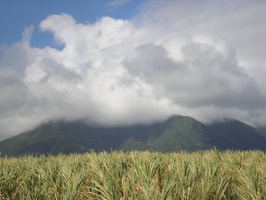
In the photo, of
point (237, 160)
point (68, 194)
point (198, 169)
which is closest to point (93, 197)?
point (68, 194)

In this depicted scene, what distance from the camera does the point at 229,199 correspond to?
6.89m

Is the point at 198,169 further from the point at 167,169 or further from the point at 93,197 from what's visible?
the point at 93,197

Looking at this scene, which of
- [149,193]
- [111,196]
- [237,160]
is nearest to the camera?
[149,193]

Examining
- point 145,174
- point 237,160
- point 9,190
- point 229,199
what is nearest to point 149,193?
point 145,174

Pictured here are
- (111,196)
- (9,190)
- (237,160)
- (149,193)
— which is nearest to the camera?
(149,193)

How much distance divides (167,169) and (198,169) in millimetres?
831

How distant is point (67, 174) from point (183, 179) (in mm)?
2948

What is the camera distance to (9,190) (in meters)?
7.42

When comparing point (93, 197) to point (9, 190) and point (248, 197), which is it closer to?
point (9, 190)

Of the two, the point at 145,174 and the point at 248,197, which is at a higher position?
the point at 145,174

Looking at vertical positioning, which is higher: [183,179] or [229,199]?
[183,179]

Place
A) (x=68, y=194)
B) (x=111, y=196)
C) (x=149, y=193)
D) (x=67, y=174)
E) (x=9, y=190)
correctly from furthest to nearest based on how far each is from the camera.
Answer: (x=67, y=174)
(x=9, y=190)
(x=68, y=194)
(x=111, y=196)
(x=149, y=193)

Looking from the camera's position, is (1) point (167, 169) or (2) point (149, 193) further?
(1) point (167, 169)

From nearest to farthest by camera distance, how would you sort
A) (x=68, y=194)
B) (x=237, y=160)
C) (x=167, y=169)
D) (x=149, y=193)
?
1. (x=149, y=193)
2. (x=68, y=194)
3. (x=167, y=169)
4. (x=237, y=160)
